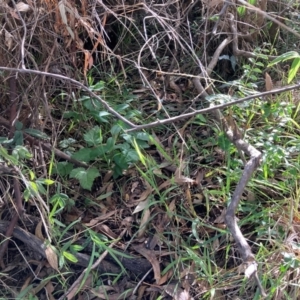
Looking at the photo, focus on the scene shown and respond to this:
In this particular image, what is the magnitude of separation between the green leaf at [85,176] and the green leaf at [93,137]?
10 cm

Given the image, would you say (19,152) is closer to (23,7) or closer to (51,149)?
(51,149)

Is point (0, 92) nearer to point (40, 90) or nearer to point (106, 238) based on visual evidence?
point (40, 90)

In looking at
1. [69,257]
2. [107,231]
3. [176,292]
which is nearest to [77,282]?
[69,257]

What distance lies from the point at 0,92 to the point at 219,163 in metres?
0.80

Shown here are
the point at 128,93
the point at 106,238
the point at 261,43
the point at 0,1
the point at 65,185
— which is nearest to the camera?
the point at 0,1

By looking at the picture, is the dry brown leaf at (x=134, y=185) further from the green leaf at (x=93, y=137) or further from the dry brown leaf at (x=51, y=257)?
the dry brown leaf at (x=51, y=257)

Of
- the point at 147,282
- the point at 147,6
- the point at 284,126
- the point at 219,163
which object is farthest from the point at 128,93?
the point at 147,282

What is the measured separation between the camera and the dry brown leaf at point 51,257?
63.5 inches

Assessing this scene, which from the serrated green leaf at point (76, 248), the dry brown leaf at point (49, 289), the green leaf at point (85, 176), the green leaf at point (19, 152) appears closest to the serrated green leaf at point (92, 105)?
the green leaf at point (85, 176)

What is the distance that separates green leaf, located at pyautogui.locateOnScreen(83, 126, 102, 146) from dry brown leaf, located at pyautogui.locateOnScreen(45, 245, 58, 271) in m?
0.40

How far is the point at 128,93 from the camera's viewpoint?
2143mm

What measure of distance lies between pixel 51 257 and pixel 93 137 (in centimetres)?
45

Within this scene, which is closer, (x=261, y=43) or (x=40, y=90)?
(x=40, y=90)

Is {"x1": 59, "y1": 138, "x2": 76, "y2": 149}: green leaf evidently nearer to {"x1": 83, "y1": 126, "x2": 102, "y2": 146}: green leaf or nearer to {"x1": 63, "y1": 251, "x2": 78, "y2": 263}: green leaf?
{"x1": 83, "y1": 126, "x2": 102, "y2": 146}: green leaf
